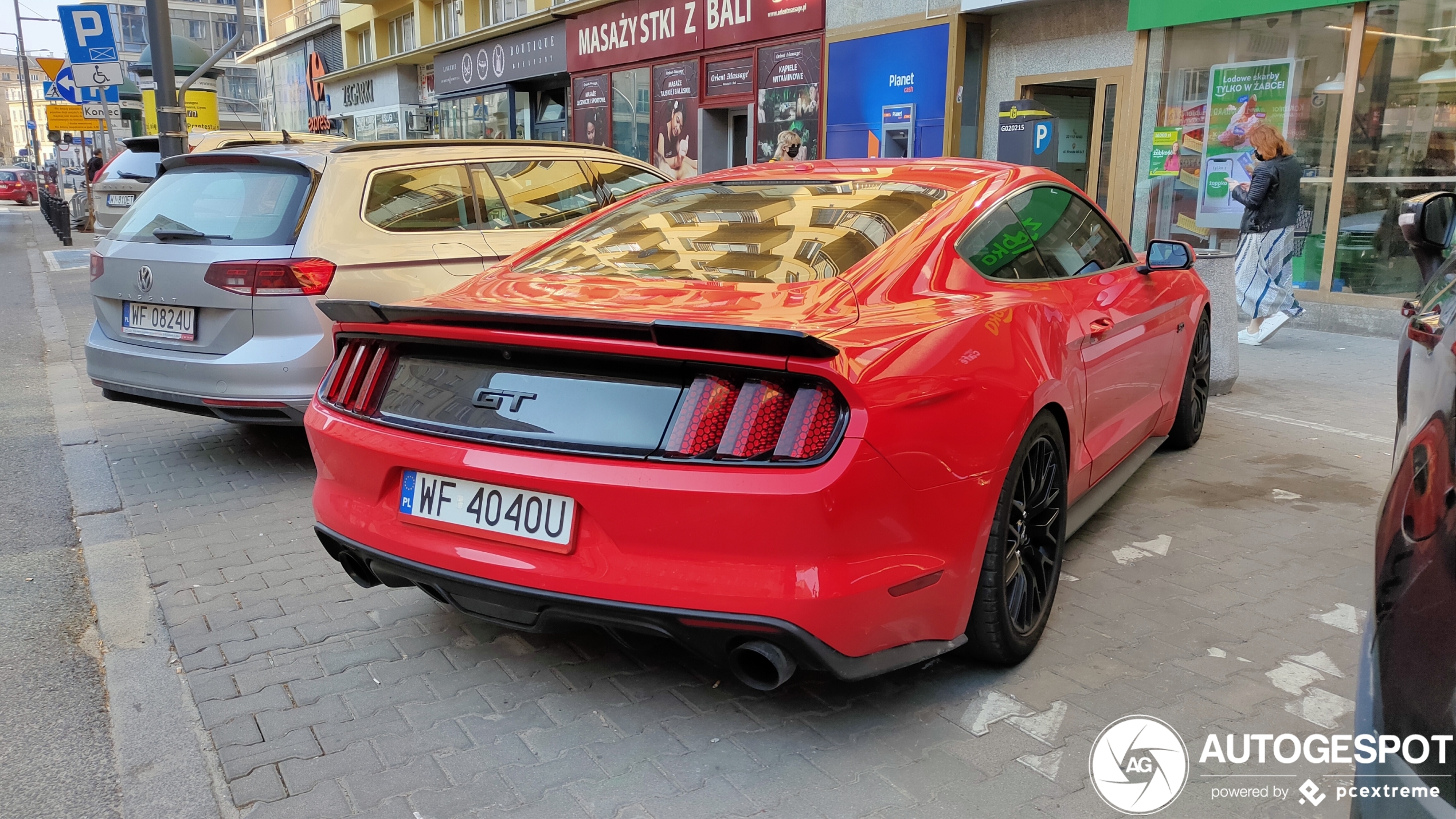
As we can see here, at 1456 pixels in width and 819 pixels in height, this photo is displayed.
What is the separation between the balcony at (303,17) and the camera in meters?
37.2

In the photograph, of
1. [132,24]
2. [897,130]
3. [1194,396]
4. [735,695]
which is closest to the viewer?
[735,695]

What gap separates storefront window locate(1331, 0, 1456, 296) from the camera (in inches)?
356

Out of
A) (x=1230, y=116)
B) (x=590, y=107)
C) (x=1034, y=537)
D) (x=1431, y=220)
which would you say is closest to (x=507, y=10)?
(x=590, y=107)

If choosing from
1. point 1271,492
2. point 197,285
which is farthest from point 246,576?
point 1271,492

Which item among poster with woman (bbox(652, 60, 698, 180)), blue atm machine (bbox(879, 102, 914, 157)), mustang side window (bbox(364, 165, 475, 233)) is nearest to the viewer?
mustang side window (bbox(364, 165, 475, 233))

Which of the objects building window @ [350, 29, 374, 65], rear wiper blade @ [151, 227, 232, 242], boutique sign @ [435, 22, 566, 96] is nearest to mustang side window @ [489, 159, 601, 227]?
rear wiper blade @ [151, 227, 232, 242]

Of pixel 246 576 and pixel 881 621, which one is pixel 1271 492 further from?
pixel 246 576

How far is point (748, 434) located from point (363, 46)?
37.4 meters

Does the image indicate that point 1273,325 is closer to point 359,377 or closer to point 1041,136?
point 1041,136

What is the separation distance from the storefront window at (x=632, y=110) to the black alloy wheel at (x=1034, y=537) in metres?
17.1

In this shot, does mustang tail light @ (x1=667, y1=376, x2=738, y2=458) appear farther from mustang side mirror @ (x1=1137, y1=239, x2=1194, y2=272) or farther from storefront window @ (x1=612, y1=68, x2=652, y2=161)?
storefront window @ (x1=612, y1=68, x2=652, y2=161)

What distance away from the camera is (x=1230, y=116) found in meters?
10.7

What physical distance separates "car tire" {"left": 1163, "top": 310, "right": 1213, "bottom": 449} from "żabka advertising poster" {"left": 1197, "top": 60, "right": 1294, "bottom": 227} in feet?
18.6

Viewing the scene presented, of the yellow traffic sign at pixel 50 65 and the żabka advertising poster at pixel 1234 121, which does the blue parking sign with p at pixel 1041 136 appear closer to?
the żabka advertising poster at pixel 1234 121
